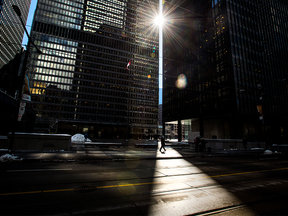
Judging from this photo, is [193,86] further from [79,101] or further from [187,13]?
[79,101]

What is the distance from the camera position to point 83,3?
82.3 m

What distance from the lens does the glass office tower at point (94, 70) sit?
68.4 m

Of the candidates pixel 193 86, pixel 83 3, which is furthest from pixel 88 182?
pixel 83 3

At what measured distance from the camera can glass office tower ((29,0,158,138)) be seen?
68375 mm

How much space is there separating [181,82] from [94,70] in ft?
154

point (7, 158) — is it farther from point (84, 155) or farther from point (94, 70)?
point (94, 70)

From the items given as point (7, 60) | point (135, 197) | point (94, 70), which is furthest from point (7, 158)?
point (94, 70)

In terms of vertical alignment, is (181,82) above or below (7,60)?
above

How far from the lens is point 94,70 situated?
254ft

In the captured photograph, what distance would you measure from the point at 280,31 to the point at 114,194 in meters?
77.7

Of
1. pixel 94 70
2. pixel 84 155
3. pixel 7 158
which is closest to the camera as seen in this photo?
pixel 7 158

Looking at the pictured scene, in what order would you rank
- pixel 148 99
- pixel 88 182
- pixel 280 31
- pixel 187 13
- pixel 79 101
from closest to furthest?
pixel 88 182, pixel 280 31, pixel 187 13, pixel 79 101, pixel 148 99

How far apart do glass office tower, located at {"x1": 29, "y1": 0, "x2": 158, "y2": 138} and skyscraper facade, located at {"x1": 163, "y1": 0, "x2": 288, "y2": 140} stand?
37698mm

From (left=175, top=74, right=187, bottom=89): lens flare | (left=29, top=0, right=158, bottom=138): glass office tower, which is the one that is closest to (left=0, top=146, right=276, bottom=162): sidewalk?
(left=175, top=74, right=187, bottom=89): lens flare
